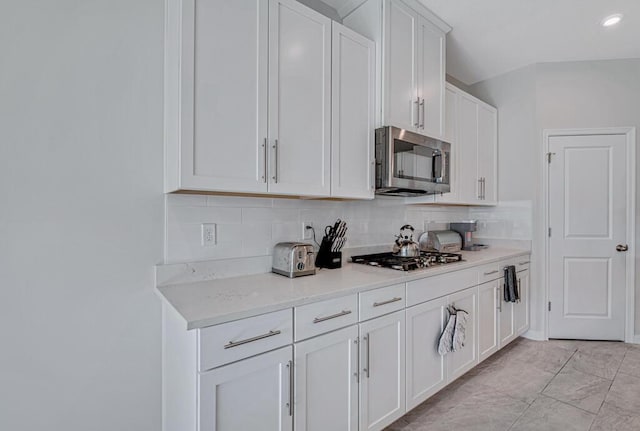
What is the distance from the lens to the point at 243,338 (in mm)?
1241

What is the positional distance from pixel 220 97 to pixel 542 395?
111 inches

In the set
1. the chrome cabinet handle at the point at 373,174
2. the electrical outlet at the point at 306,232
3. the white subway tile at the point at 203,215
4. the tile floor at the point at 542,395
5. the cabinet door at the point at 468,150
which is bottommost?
the tile floor at the point at 542,395

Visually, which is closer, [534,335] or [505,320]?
[505,320]

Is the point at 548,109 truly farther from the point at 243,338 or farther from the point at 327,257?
the point at 243,338

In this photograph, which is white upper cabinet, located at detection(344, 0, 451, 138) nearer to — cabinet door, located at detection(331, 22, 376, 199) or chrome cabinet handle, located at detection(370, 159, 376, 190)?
cabinet door, located at detection(331, 22, 376, 199)

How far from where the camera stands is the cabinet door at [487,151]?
3359 mm

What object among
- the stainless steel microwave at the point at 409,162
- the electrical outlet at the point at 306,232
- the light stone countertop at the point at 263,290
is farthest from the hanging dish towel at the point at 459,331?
the electrical outlet at the point at 306,232

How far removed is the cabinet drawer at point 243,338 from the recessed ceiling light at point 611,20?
3398mm

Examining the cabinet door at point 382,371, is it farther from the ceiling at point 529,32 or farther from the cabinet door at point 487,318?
the ceiling at point 529,32

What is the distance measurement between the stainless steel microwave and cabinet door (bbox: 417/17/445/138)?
0.48 feet

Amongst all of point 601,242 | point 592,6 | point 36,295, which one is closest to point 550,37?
point 592,6

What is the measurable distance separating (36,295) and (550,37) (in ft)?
13.3

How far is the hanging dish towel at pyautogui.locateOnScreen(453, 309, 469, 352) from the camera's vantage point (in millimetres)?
2158

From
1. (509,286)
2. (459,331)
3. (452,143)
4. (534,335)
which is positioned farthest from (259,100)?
(534,335)
